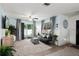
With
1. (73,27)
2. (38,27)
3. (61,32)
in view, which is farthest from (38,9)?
(73,27)

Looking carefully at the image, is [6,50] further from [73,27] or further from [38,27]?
[73,27]

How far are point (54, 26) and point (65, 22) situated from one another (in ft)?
0.69

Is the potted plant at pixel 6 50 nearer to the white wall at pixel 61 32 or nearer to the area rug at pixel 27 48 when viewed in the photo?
the area rug at pixel 27 48

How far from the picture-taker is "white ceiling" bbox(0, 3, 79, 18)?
224cm

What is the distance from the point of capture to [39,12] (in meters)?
2.31

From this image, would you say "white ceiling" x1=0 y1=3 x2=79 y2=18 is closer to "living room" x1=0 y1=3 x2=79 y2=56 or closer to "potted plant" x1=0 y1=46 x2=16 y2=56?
"living room" x1=0 y1=3 x2=79 y2=56

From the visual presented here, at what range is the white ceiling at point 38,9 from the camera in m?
2.24

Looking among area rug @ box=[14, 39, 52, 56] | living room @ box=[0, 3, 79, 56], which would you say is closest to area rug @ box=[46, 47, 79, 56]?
living room @ box=[0, 3, 79, 56]

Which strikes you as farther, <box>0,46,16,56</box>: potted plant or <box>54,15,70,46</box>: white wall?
<box>54,15,70,46</box>: white wall

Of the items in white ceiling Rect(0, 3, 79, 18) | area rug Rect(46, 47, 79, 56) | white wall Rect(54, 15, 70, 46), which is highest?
white ceiling Rect(0, 3, 79, 18)

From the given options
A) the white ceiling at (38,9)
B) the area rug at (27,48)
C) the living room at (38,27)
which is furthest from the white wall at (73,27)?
the area rug at (27,48)

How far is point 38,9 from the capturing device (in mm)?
2281

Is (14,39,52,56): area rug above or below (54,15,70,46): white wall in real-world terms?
below

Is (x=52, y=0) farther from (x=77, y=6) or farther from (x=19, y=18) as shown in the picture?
(x=19, y=18)
